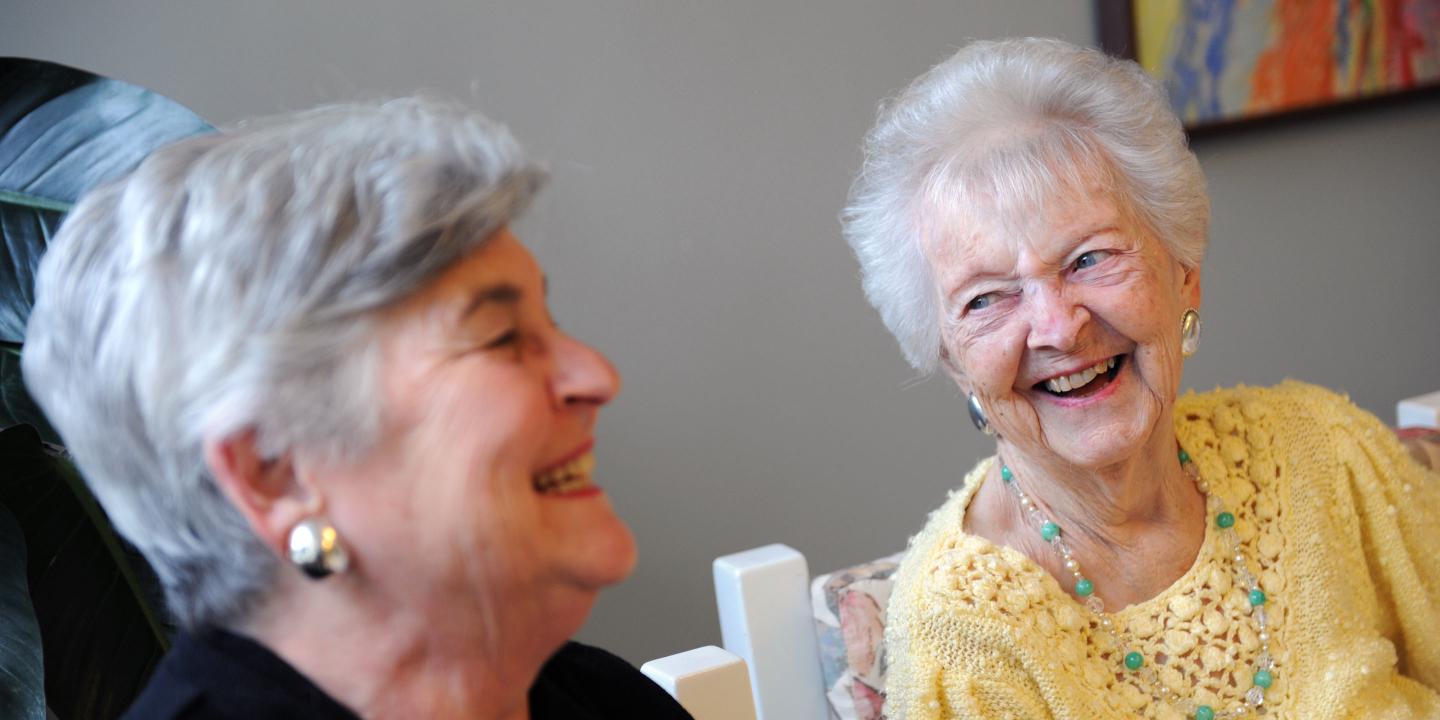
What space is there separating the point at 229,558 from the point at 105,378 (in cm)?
14

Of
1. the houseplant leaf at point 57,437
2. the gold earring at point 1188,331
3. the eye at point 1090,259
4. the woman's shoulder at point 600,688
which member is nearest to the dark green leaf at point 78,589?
the houseplant leaf at point 57,437

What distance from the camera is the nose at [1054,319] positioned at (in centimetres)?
143

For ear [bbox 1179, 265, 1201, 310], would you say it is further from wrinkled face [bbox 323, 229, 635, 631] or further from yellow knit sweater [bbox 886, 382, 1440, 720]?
wrinkled face [bbox 323, 229, 635, 631]

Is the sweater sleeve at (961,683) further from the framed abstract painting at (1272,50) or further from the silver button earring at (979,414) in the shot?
the framed abstract painting at (1272,50)

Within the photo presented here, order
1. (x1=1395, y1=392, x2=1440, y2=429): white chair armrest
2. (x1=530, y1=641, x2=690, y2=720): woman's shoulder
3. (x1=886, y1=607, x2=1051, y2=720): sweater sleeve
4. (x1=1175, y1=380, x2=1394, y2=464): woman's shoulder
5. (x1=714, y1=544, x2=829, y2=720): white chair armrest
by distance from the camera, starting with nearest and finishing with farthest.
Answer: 1. (x1=530, y1=641, x2=690, y2=720): woman's shoulder
2. (x1=886, y1=607, x2=1051, y2=720): sweater sleeve
3. (x1=714, y1=544, x2=829, y2=720): white chair armrest
4. (x1=1175, y1=380, x2=1394, y2=464): woman's shoulder
5. (x1=1395, y1=392, x2=1440, y2=429): white chair armrest

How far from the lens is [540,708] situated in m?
1.10

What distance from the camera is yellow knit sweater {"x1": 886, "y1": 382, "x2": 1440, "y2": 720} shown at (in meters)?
1.42

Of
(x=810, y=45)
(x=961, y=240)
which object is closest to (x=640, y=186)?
(x=810, y=45)

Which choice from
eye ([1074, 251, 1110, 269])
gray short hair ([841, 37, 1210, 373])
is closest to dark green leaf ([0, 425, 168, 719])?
gray short hair ([841, 37, 1210, 373])

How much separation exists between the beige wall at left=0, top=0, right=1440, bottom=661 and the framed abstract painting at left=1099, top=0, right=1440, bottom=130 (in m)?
0.18

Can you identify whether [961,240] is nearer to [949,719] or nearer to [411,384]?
[949,719]

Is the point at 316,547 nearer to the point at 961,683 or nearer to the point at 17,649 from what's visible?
the point at 17,649

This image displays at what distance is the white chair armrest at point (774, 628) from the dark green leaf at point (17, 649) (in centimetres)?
71

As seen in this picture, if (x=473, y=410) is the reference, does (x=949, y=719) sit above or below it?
below
